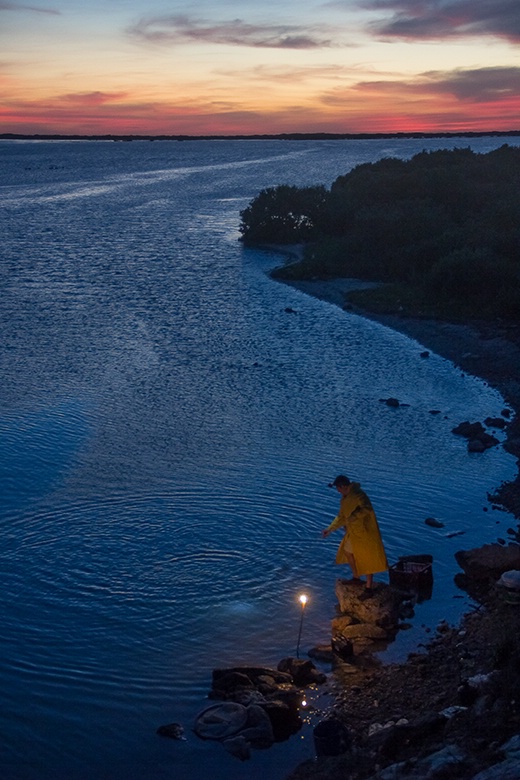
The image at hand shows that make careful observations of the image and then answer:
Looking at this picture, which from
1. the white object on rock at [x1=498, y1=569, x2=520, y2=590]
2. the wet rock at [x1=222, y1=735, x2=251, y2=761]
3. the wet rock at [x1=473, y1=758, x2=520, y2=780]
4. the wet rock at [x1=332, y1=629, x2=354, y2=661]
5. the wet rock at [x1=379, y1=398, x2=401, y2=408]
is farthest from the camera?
the wet rock at [x1=379, y1=398, x2=401, y2=408]

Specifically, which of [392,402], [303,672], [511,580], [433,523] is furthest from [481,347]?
[303,672]

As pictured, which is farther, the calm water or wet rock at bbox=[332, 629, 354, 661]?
wet rock at bbox=[332, 629, 354, 661]

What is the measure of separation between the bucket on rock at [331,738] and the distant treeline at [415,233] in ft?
70.5

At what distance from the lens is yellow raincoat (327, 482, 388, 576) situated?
10.5 meters

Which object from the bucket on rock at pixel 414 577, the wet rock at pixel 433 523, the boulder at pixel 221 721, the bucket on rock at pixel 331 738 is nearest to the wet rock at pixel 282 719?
the boulder at pixel 221 721

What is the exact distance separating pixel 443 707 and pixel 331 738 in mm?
1075

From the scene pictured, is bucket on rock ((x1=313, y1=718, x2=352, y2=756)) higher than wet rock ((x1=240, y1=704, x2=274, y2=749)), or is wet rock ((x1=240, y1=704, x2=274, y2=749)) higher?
bucket on rock ((x1=313, y1=718, x2=352, y2=756))

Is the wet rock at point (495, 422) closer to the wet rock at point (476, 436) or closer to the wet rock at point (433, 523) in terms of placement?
the wet rock at point (476, 436)

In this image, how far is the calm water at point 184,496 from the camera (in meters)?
9.18

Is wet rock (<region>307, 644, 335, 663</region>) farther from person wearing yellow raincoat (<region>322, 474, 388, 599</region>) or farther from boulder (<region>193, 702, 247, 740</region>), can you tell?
boulder (<region>193, 702, 247, 740</region>)

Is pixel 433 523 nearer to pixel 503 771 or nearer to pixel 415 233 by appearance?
pixel 503 771

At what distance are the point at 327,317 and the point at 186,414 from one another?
12.2 meters

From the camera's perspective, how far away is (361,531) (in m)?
10.5

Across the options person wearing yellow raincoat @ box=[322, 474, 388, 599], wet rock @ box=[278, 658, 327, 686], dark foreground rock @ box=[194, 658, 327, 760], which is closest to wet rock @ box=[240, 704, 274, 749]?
dark foreground rock @ box=[194, 658, 327, 760]
